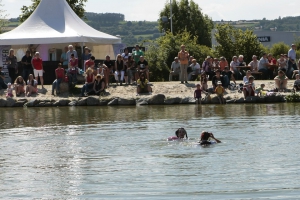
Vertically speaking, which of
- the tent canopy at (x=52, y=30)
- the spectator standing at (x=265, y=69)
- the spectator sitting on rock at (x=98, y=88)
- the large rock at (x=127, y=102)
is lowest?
the large rock at (x=127, y=102)

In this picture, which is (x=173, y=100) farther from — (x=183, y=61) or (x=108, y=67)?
(x=108, y=67)

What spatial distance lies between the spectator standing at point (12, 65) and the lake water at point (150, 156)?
264 inches

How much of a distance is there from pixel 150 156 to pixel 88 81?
15714mm

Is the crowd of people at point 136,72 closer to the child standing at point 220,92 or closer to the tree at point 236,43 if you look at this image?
the child standing at point 220,92

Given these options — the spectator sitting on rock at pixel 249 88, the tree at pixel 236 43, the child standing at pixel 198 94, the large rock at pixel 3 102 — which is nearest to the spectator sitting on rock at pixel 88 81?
the large rock at pixel 3 102

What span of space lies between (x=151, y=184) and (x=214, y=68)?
20676 millimetres

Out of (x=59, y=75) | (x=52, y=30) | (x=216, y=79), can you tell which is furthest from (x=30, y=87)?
(x=216, y=79)

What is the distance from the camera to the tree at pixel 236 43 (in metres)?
43.9

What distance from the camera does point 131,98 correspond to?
3309 cm

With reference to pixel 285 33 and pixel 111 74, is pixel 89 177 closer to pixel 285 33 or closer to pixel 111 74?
pixel 111 74

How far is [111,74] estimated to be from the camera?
116 ft

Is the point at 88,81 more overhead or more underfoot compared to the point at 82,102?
more overhead

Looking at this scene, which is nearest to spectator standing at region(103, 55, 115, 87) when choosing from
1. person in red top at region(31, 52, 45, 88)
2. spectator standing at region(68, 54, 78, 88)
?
spectator standing at region(68, 54, 78, 88)

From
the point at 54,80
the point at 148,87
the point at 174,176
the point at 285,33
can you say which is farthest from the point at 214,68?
the point at 285,33
